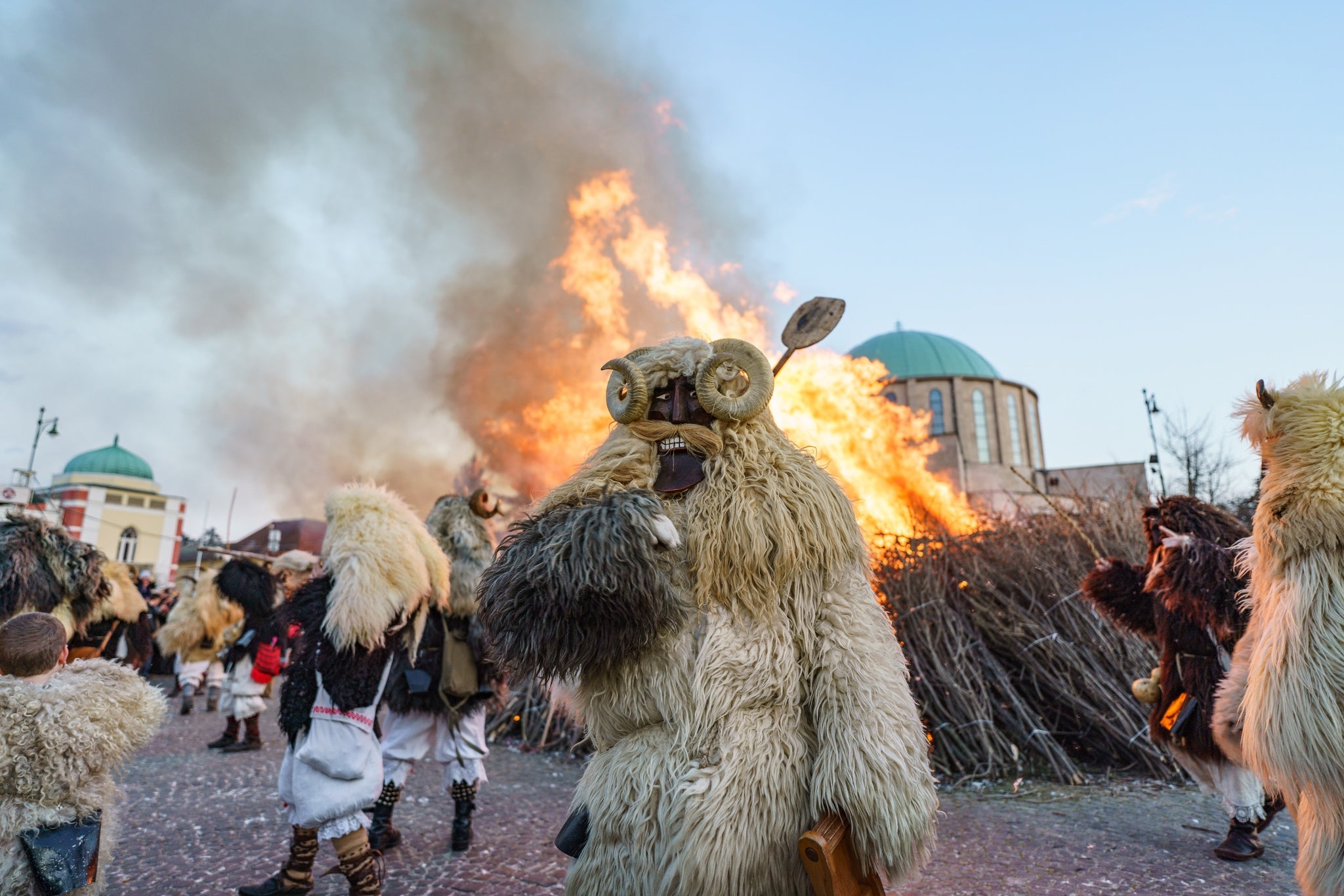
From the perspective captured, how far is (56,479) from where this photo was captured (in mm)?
37469

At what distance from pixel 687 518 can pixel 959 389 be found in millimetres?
33334

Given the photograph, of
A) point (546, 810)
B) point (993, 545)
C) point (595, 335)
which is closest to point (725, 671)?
point (546, 810)

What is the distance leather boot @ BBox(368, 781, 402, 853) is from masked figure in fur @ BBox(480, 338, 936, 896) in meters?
3.50

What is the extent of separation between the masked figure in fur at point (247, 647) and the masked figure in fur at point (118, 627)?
1.01 metres

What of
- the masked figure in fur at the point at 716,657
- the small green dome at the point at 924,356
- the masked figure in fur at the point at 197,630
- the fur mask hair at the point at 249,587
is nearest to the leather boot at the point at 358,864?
the masked figure in fur at the point at 716,657

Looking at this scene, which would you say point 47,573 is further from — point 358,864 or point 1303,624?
point 1303,624

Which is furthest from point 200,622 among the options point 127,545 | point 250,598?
point 127,545

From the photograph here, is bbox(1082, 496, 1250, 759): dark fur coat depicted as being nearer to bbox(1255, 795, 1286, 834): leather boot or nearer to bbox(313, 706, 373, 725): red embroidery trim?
bbox(1255, 795, 1286, 834): leather boot

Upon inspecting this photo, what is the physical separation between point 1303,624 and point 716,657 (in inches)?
88.0

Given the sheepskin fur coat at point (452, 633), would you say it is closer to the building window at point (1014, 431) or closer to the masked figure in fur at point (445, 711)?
the masked figure in fur at point (445, 711)

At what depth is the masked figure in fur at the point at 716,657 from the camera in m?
1.97

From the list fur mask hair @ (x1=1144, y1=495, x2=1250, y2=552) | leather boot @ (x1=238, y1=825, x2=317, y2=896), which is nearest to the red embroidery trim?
leather boot @ (x1=238, y1=825, x2=317, y2=896)

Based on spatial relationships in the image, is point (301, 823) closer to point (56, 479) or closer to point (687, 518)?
point (687, 518)

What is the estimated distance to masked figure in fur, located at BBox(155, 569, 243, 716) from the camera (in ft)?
32.8
